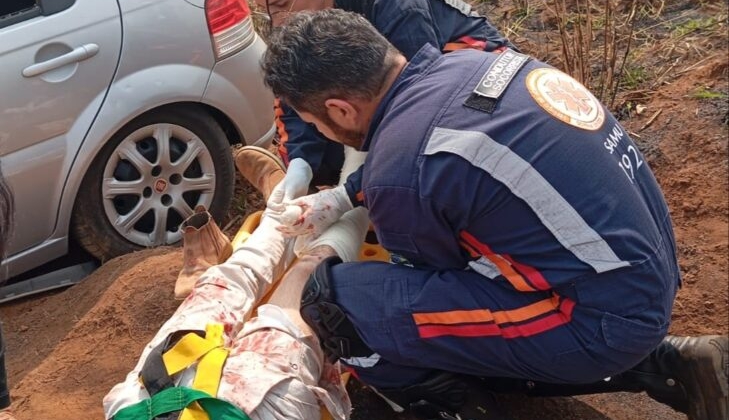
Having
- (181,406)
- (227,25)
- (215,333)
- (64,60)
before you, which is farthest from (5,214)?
(227,25)

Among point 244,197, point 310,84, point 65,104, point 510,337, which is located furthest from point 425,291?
A: point 244,197

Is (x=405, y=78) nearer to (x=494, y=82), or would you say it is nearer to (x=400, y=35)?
(x=494, y=82)

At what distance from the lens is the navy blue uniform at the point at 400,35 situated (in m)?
2.98

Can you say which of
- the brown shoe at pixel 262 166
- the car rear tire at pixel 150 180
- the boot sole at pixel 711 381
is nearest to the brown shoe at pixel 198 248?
the brown shoe at pixel 262 166

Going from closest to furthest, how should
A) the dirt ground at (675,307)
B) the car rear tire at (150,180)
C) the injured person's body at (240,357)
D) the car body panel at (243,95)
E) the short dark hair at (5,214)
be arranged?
the short dark hair at (5,214), the injured person's body at (240,357), the dirt ground at (675,307), the car rear tire at (150,180), the car body panel at (243,95)

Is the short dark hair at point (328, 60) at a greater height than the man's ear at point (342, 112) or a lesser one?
greater

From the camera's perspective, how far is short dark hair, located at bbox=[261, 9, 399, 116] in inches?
85.3

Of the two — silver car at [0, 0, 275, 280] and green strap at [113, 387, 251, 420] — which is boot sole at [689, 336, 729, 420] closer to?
green strap at [113, 387, 251, 420]

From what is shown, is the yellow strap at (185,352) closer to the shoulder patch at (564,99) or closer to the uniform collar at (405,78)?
the uniform collar at (405,78)

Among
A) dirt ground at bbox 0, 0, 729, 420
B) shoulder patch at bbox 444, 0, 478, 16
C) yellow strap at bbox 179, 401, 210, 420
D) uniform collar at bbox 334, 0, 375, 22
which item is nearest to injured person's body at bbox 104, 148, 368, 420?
yellow strap at bbox 179, 401, 210, 420

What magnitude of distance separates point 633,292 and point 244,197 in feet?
8.84

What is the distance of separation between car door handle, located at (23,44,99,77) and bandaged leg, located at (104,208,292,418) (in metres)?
1.08

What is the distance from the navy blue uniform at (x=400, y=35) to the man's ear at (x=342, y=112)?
31.3 inches

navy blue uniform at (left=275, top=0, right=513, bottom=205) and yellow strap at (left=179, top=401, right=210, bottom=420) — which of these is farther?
navy blue uniform at (left=275, top=0, right=513, bottom=205)
